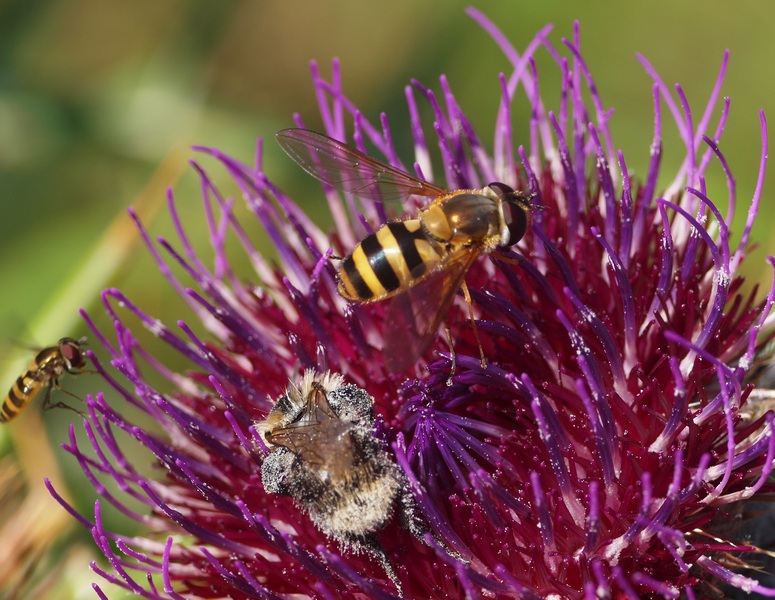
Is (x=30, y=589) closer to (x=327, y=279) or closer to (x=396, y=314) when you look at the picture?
(x=327, y=279)

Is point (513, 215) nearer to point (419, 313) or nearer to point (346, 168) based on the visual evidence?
point (419, 313)

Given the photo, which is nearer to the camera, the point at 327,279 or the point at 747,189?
the point at 327,279

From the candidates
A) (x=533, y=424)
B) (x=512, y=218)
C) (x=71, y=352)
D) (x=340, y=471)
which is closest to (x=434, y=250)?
(x=512, y=218)

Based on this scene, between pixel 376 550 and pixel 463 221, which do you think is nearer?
pixel 376 550

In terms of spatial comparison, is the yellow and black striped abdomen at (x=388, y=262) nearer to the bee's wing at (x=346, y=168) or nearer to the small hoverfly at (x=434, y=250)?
the small hoverfly at (x=434, y=250)

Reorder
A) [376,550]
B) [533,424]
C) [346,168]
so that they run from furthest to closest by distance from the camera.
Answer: [346,168] < [533,424] < [376,550]

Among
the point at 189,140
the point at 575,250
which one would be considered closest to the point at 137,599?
the point at 575,250
